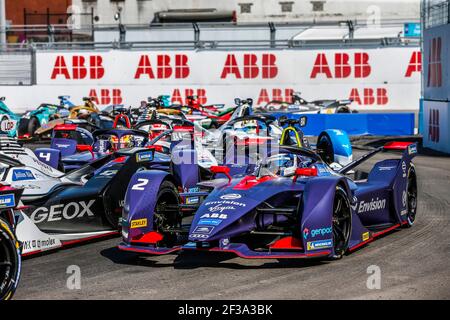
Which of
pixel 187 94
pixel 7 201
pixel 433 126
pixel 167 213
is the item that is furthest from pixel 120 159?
pixel 187 94

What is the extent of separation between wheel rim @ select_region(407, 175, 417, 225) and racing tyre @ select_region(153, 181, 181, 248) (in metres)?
3.07

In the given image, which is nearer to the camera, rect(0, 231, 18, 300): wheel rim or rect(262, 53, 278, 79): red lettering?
rect(0, 231, 18, 300): wheel rim

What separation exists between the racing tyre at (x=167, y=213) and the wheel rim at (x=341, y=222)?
1.71m

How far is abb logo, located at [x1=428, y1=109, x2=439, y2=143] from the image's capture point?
22.2 m

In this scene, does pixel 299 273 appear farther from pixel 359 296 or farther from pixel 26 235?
pixel 26 235

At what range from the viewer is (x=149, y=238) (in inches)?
352

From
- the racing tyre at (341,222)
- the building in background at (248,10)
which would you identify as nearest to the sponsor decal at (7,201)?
the racing tyre at (341,222)

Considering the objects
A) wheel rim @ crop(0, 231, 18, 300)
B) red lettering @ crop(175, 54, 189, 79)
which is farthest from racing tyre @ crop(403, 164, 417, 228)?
red lettering @ crop(175, 54, 189, 79)

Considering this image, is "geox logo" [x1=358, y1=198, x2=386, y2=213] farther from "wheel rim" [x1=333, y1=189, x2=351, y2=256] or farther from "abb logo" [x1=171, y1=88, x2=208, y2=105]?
"abb logo" [x1=171, y1=88, x2=208, y2=105]

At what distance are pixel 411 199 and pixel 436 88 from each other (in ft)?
39.7

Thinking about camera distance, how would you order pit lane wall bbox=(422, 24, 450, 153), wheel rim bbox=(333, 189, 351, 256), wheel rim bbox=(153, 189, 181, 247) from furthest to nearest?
pit lane wall bbox=(422, 24, 450, 153), wheel rim bbox=(153, 189, 181, 247), wheel rim bbox=(333, 189, 351, 256)

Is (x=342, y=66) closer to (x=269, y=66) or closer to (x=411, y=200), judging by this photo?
(x=269, y=66)

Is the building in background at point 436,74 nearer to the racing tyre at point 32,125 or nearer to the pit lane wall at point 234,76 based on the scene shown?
the pit lane wall at point 234,76

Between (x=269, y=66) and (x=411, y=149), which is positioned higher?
(x=269, y=66)
